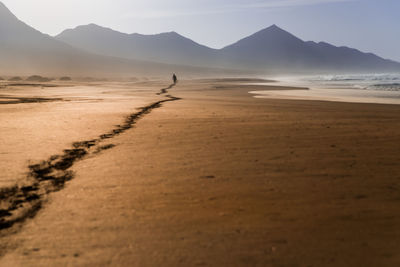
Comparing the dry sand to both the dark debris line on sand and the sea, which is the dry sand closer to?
the dark debris line on sand

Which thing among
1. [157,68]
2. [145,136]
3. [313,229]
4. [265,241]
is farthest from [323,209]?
[157,68]

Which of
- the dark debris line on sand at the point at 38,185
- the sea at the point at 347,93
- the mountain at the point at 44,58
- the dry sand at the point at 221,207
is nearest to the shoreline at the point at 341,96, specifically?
the sea at the point at 347,93

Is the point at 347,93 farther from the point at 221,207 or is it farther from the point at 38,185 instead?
the point at 38,185

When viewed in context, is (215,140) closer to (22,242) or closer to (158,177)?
(158,177)

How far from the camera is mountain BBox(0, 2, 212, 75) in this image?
108m

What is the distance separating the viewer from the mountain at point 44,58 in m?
108

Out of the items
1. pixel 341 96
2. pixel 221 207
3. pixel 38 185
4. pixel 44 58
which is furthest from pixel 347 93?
pixel 44 58

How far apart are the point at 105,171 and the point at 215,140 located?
8.21ft

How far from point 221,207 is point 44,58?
131786mm

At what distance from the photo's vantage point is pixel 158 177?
177 inches

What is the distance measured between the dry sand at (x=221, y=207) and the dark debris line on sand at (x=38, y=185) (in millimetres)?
133

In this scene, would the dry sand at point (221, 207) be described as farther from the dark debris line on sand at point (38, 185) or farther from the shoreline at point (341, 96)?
the shoreline at point (341, 96)

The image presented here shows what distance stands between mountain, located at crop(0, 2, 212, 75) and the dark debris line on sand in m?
97.0

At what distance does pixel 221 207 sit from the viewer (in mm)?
3555
